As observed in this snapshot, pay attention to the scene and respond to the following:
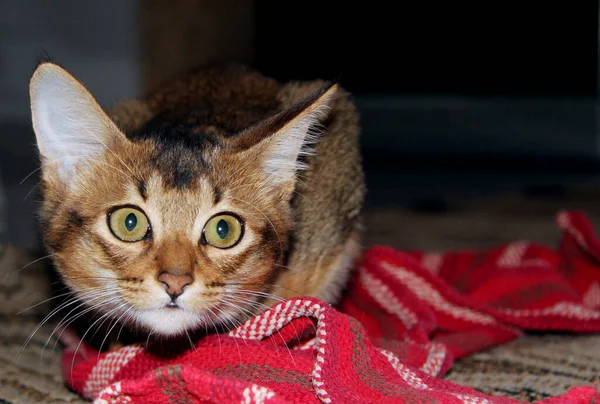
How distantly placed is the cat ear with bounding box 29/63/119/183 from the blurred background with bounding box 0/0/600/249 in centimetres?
136

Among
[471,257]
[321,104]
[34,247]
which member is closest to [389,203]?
[471,257]

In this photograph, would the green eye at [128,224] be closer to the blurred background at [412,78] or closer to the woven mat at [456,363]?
the woven mat at [456,363]

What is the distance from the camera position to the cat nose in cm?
A: 140

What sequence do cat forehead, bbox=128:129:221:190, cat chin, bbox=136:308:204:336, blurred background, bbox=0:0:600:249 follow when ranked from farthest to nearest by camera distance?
blurred background, bbox=0:0:600:249, cat forehead, bbox=128:129:221:190, cat chin, bbox=136:308:204:336

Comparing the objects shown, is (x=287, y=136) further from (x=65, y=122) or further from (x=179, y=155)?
(x=65, y=122)

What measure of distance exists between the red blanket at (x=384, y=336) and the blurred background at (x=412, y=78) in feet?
2.73

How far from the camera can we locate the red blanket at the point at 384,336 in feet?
4.40

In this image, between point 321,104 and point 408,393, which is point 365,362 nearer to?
point 408,393

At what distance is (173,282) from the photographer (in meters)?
1.39

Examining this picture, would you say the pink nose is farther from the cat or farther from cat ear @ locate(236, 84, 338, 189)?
cat ear @ locate(236, 84, 338, 189)

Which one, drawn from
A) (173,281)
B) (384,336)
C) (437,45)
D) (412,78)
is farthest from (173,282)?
(412,78)

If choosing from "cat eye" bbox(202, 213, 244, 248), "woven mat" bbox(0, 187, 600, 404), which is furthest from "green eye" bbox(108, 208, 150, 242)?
"woven mat" bbox(0, 187, 600, 404)

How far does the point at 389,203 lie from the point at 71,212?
2.80 m

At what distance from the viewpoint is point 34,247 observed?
2783 mm
